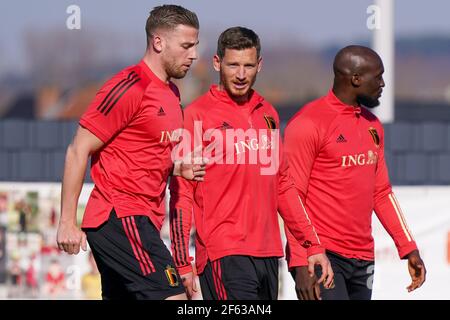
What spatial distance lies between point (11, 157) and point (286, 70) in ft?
165

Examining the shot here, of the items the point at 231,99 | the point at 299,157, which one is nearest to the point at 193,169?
the point at 231,99

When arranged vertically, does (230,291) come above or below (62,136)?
below

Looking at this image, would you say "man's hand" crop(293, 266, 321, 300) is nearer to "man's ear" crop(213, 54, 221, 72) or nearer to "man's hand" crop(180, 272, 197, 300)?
"man's hand" crop(180, 272, 197, 300)

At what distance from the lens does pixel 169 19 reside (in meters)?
8.04

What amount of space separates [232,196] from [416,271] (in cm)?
154

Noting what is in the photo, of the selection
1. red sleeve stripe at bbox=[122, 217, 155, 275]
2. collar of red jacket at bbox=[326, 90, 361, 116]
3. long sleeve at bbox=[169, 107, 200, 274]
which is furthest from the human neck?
collar of red jacket at bbox=[326, 90, 361, 116]

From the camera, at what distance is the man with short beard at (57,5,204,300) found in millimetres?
7707

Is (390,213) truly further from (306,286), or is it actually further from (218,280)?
(218,280)

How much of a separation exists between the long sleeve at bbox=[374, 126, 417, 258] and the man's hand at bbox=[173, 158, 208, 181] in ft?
5.24

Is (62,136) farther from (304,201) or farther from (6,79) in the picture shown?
(6,79)

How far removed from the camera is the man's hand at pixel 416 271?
9016 mm

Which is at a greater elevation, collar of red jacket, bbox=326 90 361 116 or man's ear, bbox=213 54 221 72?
man's ear, bbox=213 54 221 72

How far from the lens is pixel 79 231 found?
296 inches

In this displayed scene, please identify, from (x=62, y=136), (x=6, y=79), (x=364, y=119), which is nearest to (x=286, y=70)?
(x=6, y=79)
